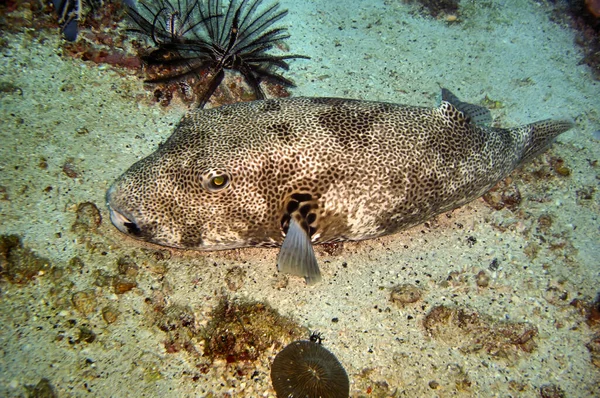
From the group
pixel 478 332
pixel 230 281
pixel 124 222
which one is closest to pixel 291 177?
pixel 230 281

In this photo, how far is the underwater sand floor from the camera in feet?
9.33

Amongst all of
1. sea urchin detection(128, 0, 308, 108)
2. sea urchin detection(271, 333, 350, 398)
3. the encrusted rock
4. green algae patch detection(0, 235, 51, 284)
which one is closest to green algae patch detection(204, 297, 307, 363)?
sea urchin detection(271, 333, 350, 398)

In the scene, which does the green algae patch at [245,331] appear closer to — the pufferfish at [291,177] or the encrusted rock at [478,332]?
the pufferfish at [291,177]

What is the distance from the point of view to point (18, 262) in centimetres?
297

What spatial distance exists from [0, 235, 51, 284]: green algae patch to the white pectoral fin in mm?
2081

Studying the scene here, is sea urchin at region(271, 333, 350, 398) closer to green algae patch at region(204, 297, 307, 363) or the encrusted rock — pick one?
green algae patch at region(204, 297, 307, 363)

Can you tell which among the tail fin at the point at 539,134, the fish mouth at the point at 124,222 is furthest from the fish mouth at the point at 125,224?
the tail fin at the point at 539,134

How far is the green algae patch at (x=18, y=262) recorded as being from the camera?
2.92 metres

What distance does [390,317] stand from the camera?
3.43 metres

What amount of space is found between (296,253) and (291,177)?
2.20ft

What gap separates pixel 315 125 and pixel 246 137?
2.16 feet

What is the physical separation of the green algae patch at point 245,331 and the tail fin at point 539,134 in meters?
3.49

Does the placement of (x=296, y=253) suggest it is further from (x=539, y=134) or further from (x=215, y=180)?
(x=539, y=134)

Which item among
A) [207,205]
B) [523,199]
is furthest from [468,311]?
[207,205]
